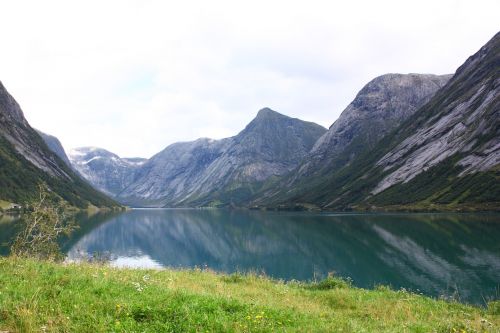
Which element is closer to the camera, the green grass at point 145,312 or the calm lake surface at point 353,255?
the green grass at point 145,312

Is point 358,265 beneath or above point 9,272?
beneath

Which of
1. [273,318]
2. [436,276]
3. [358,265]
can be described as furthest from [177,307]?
[358,265]

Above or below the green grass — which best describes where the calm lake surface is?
below

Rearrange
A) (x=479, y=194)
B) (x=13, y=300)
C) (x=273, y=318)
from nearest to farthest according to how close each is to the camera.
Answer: (x=13, y=300), (x=273, y=318), (x=479, y=194)

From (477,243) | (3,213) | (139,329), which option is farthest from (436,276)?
→ (3,213)

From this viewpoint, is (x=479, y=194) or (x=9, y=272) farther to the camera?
(x=479, y=194)

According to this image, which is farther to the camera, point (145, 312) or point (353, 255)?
point (353, 255)

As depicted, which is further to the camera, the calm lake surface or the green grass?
the calm lake surface

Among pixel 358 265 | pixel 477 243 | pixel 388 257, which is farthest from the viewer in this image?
pixel 477 243

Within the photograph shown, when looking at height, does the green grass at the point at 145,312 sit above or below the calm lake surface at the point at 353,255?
above

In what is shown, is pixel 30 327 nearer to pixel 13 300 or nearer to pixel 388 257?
pixel 13 300

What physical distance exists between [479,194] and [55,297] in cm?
20560

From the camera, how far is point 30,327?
38.6ft

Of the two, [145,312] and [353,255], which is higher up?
[145,312]
